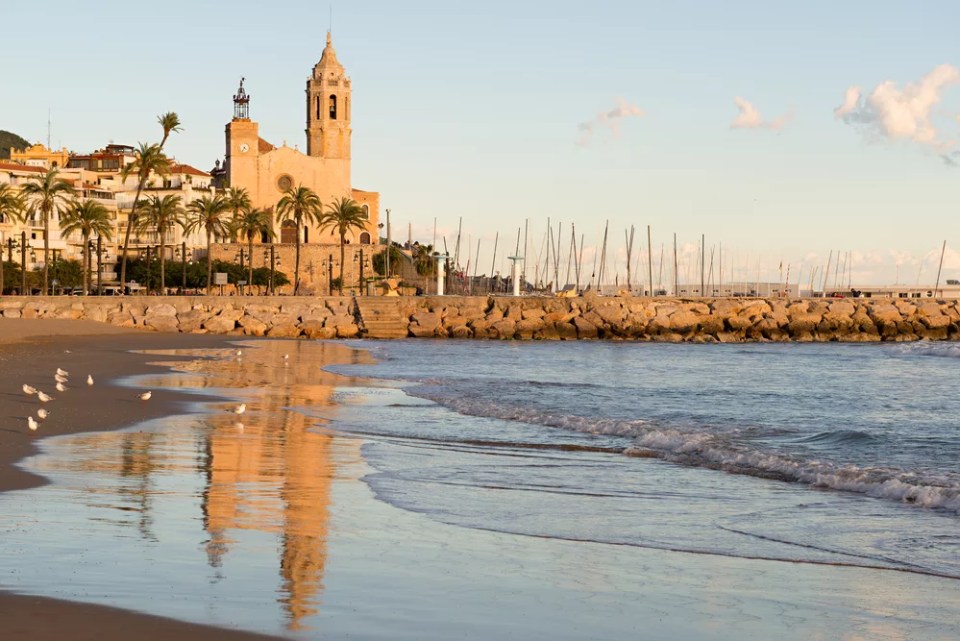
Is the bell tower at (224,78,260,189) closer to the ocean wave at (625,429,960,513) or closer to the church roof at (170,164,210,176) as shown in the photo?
the church roof at (170,164,210,176)

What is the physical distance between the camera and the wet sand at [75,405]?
6.78 m

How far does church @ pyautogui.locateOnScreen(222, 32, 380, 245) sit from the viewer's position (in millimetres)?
139000

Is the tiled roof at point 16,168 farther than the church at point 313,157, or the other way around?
the church at point 313,157

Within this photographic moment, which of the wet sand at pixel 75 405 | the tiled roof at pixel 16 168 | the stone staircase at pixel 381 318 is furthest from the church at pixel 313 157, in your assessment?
the wet sand at pixel 75 405

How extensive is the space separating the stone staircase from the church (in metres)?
61.7

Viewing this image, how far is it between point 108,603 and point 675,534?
5.69 metres

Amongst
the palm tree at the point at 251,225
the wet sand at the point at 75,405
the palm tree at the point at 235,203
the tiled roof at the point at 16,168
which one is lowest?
the wet sand at the point at 75,405

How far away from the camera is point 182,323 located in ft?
221

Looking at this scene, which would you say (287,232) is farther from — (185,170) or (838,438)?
(838,438)

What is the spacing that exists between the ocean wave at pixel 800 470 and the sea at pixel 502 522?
6 cm

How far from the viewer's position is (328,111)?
143 meters

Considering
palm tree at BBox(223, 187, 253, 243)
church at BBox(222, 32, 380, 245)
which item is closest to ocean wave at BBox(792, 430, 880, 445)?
palm tree at BBox(223, 187, 253, 243)

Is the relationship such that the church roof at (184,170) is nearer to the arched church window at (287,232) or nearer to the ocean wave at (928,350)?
the arched church window at (287,232)

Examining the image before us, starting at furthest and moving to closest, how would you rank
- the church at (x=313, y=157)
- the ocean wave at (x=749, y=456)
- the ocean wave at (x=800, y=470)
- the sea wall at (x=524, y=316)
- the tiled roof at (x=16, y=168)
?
the church at (x=313, y=157) → the tiled roof at (x=16, y=168) → the sea wall at (x=524, y=316) → the ocean wave at (x=749, y=456) → the ocean wave at (x=800, y=470)
